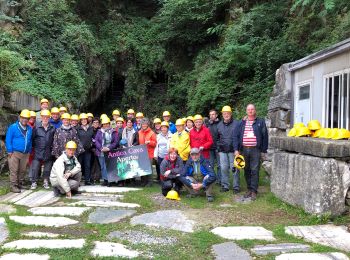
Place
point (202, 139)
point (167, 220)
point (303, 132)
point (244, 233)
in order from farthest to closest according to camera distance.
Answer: point (202, 139), point (303, 132), point (167, 220), point (244, 233)

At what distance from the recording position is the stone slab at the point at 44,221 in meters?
6.19

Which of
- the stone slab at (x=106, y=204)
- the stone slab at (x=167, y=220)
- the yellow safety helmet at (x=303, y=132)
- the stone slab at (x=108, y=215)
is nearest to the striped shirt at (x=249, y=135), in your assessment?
the yellow safety helmet at (x=303, y=132)

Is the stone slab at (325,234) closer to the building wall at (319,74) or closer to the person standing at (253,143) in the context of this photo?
the person standing at (253,143)

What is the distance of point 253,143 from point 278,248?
332 centimetres

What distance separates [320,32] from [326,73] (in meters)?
4.18

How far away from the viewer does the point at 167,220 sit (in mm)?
6574

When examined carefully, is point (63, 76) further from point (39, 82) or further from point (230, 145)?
point (230, 145)

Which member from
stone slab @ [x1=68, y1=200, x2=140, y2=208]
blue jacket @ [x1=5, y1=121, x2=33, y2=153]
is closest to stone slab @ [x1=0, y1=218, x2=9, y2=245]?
stone slab @ [x1=68, y1=200, x2=140, y2=208]

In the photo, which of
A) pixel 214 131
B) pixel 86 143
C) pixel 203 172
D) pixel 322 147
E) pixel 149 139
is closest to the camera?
pixel 322 147

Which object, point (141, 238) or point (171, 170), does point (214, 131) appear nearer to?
point (171, 170)

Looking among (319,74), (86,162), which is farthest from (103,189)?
(319,74)

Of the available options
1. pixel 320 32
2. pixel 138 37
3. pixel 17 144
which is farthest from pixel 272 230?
pixel 138 37

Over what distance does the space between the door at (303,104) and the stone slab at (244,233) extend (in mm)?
3767

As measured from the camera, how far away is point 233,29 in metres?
15.5
